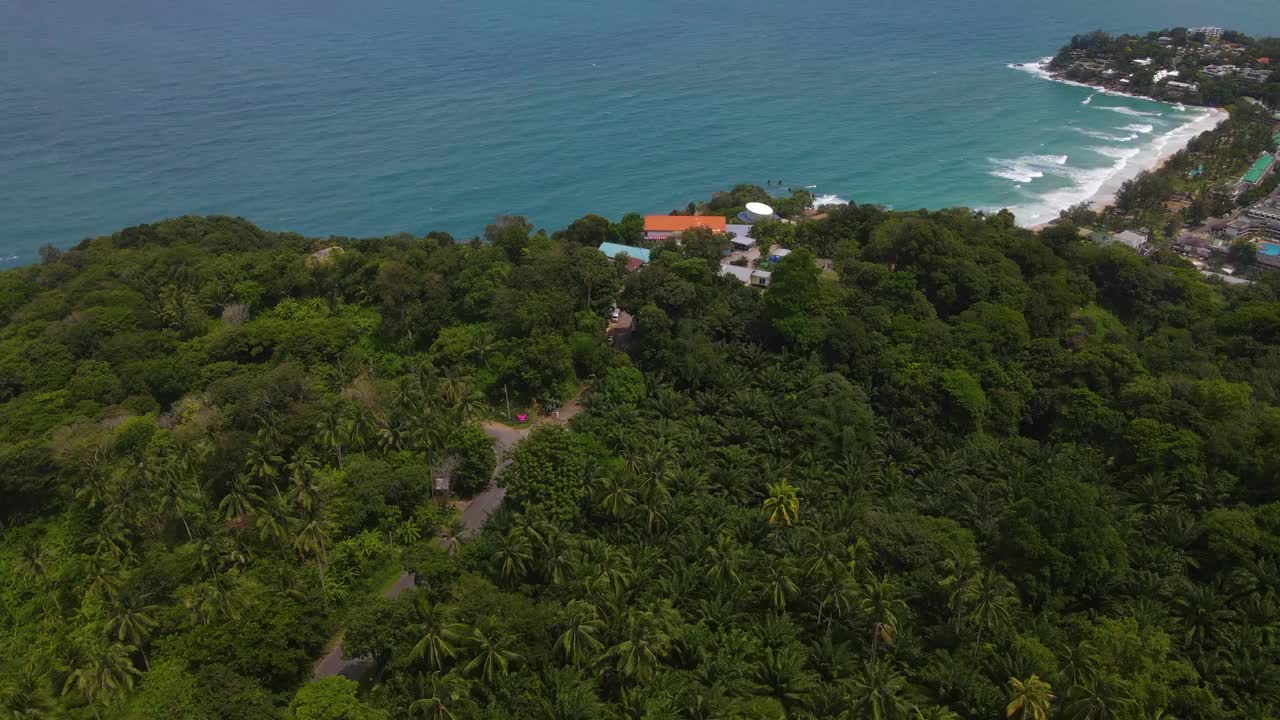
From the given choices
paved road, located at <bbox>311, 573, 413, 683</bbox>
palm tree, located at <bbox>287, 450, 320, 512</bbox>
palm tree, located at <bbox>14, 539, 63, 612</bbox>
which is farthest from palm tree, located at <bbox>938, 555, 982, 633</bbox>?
palm tree, located at <bbox>14, 539, 63, 612</bbox>

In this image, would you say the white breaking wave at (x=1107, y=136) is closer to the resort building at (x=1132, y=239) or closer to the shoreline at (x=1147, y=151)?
the shoreline at (x=1147, y=151)

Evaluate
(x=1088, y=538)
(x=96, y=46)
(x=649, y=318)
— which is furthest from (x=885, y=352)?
(x=96, y=46)

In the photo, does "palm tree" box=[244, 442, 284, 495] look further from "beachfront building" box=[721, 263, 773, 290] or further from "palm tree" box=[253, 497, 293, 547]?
"beachfront building" box=[721, 263, 773, 290]

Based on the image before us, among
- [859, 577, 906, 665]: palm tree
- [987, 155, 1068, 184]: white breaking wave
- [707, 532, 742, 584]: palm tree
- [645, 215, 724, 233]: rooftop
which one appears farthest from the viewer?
[987, 155, 1068, 184]: white breaking wave

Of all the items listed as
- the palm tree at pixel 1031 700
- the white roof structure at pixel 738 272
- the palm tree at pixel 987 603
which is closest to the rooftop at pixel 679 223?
the white roof structure at pixel 738 272

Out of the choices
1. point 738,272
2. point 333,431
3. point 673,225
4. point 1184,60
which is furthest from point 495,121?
point 1184,60

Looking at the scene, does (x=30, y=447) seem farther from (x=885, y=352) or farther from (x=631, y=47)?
(x=631, y=47)
